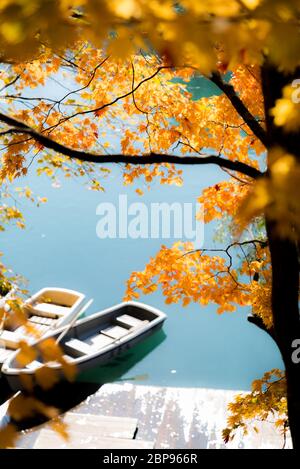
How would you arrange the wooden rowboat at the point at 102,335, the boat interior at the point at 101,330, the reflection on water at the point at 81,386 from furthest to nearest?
the boat interior at the point at 101,330 < the wooden rowboat at the point at 102,335 < the reflection on water at the point at 81,386

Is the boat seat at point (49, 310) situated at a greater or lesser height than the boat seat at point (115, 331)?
greater

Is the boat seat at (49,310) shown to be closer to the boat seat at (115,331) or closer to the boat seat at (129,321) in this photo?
the boat seat at (115,331)

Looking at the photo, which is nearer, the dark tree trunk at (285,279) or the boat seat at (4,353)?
the dark tree trunk at (285,279)

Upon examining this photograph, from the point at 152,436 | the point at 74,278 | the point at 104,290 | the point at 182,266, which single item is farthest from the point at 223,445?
the point at 74,278

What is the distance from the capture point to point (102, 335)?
28.3 ft

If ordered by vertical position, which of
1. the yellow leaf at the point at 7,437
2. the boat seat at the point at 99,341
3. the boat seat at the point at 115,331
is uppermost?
the yellow leaf at the point at 7,437

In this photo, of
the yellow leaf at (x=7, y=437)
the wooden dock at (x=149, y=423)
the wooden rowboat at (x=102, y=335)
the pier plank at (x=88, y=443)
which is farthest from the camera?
the wooden rowboat at (x=102, y=335)

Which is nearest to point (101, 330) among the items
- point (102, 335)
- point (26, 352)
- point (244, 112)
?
point (102, 335)

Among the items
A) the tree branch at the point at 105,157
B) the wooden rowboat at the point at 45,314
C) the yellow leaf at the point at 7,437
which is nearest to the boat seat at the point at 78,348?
the wooden rowboat at the point at 45,314

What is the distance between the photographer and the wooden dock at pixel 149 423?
5.89 meters

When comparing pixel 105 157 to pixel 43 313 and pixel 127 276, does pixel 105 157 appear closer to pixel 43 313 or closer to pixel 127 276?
pixel 43 313

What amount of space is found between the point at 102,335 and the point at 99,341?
0.63ft

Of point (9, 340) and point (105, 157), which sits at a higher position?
point (105, 157)

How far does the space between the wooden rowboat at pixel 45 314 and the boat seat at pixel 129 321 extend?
0.73m
